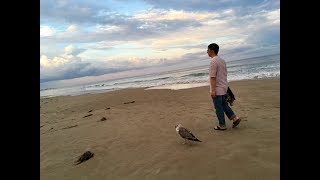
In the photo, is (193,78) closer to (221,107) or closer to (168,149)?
(221,107)

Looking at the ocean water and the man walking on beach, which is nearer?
the man walking on beach

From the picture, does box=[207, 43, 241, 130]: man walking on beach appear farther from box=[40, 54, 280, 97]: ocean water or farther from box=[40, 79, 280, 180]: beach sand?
box=[40, 54, 280, 97]: ocean water

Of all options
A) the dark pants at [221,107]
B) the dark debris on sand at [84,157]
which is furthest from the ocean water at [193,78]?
the dark debris on sand at [84,157]


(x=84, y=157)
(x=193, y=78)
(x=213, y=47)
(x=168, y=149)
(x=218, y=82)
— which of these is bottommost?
(x=84, y=157)

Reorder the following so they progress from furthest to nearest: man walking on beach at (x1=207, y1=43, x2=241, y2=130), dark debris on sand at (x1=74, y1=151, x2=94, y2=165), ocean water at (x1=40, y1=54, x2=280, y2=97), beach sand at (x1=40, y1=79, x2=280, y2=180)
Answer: ocean water at (x1=40, y1=54, x2=280, y2=97)
man walking on beach at (x1=207, y1=43, x2=241, y2=130)
dark debris on sand at (x1=74, y1=151, x2=94, y2=165)
beach sand at (x1=40, y1=79, x2=280, y2=180)

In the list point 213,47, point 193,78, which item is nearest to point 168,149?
point 213,47

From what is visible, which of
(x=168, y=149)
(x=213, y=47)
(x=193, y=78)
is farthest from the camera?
(x=193, y=78)

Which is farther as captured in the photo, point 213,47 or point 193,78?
point 193,78

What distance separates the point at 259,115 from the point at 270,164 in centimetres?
386

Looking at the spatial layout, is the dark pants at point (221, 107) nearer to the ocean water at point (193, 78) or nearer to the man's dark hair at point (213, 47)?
the man's dark hair at point (213, 47)

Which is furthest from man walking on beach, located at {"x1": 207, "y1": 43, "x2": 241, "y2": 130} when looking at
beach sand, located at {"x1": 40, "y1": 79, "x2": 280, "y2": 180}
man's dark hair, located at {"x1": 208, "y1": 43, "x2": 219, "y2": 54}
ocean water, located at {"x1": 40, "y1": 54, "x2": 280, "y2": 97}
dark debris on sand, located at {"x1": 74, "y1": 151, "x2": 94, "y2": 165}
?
ocean water, located at {"x1": 40, "y1": 54, "x2": 280, "y2": 97}
